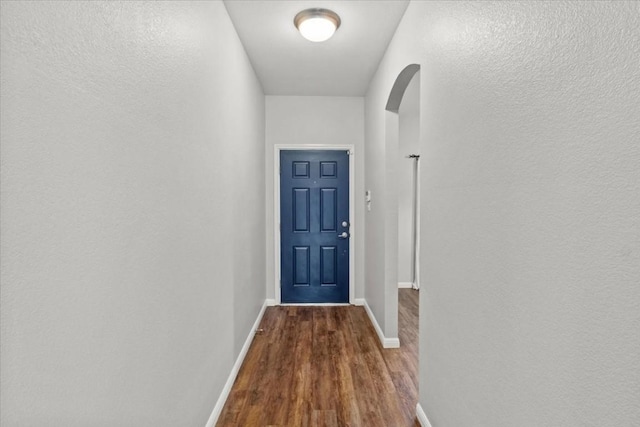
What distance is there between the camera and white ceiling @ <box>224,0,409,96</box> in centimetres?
235

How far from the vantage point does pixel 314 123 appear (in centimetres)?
429

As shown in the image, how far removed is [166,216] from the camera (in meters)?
1.38

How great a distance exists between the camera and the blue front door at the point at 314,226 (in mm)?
4309

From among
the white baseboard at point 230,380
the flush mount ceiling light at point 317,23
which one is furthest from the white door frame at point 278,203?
the flush mount ceiling light at point 317,23

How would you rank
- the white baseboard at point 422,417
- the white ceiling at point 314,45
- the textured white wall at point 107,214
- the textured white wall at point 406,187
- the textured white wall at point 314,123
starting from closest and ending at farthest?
the textured white wall at point 107,214 → the white baseboard at point 422,417 → the white ceiling at point 314,45 → the textured white wall at point 314,123 → the textured white wall at point 406,187

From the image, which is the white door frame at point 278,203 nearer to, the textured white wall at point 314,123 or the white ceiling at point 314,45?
the textured white wall at point 314,123

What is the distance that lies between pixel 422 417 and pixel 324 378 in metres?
0.76

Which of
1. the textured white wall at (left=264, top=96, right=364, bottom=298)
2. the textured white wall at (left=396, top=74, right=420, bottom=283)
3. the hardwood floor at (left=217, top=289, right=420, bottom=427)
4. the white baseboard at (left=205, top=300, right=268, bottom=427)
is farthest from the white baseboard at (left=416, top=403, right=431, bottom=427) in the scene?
the textured white wall at (left=396, top=74, right=420, bottom=283)

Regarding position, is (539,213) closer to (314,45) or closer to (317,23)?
(317,23)

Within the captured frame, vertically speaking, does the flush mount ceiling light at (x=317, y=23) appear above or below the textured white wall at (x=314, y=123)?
above

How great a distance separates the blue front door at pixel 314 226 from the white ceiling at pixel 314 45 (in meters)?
0.86

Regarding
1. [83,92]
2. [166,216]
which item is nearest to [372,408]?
[166,216]

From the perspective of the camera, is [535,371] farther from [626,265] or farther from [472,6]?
[472,6]

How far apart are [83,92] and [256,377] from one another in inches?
88.2
